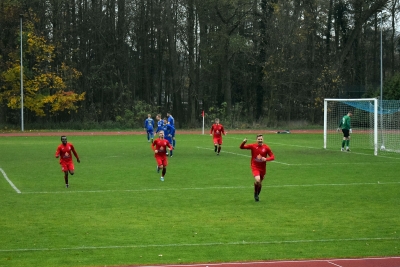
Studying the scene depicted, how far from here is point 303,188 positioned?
21.5 meters

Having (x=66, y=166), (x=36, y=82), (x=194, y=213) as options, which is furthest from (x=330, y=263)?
(x=36, y=82)

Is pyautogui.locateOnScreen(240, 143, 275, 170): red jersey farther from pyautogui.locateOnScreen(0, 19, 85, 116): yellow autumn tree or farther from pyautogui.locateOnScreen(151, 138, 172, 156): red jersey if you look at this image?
pyautogui.locateOnScreen(0, 19, 85, 116): yellow autumn tree

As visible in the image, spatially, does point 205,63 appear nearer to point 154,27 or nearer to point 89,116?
point 154,27

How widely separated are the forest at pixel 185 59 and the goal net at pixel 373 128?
12.0 m

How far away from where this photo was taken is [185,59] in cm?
7419

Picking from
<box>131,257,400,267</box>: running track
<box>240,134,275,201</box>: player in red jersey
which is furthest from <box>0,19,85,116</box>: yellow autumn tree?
<box>131,257,400,267</box>: running track

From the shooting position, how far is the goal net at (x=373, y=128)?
37.2 m

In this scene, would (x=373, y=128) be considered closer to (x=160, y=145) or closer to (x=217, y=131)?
(x=217, y=131)

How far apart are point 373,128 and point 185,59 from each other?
3281cm

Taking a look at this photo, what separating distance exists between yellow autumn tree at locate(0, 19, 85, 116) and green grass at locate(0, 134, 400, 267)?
34524 mm

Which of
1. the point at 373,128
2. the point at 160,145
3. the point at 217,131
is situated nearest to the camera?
the point at 160,145

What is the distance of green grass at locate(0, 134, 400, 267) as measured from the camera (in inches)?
496

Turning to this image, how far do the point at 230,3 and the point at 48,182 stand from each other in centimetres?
4430

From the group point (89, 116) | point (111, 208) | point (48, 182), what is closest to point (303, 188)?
point (111, 208)
